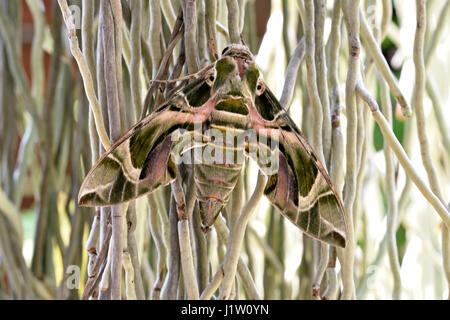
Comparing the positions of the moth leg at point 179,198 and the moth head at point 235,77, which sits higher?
the moth head at point 235,77

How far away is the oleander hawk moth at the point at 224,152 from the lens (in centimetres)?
36

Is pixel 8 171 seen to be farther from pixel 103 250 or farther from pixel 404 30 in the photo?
pixel 404 30

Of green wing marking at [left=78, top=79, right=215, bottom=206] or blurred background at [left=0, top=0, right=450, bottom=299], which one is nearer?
green wing marking at [left=78, top=79, right=215, bottom=206]

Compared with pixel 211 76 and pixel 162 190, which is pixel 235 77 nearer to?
pixel 211 76

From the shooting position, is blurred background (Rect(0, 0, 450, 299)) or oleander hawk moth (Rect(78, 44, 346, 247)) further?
blurred background (Rect(0, 0, 450, 299))

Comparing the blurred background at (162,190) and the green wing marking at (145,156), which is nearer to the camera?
the green wing marking at (145,156)

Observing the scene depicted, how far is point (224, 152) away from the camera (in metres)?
0.39

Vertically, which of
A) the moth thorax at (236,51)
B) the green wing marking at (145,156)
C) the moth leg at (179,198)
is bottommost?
the moth leg at (179,198)

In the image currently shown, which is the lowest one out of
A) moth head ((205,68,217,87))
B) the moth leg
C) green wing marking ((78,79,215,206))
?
the moth leg

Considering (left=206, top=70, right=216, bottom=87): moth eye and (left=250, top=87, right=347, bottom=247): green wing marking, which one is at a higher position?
A: (left=206, top=70, right=216, bottom=87): moth eye

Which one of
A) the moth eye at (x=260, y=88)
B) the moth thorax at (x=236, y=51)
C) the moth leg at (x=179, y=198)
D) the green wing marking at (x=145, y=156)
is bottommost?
the moth leg at (x=179, y=198)

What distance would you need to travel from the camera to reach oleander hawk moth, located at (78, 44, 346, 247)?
1.19 ft

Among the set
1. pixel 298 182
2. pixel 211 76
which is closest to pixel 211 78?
pixel 211 76

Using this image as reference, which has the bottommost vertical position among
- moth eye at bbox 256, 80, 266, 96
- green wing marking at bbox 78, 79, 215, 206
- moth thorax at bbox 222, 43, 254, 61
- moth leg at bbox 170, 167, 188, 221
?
moth leg at bbox 170, 167, 188, 221
